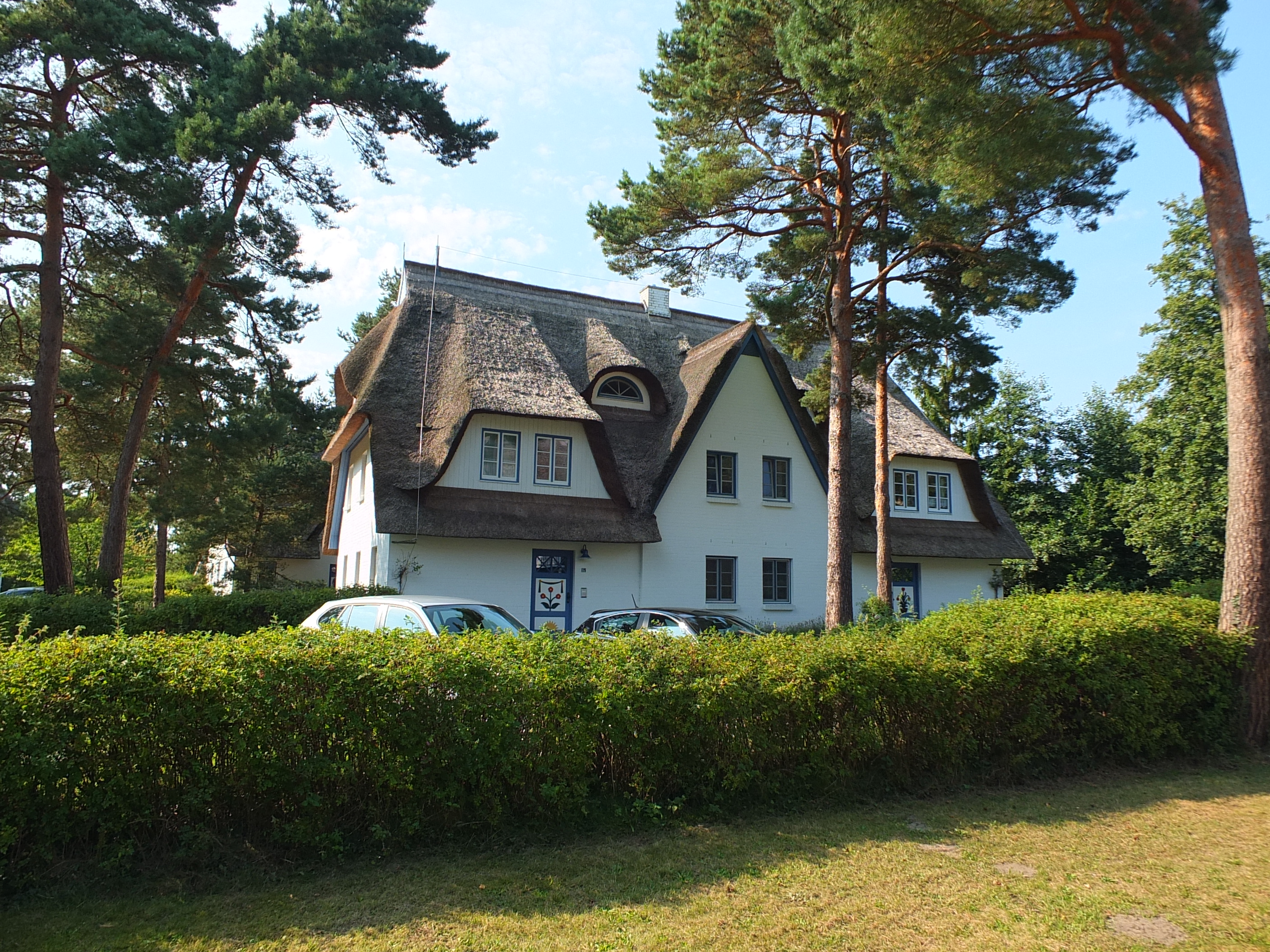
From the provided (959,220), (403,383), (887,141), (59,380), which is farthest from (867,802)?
(59,380)

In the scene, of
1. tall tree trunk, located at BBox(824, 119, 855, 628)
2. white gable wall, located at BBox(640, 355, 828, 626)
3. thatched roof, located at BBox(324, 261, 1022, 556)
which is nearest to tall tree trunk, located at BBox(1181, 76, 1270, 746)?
tall tree trunk, located at BBox(824, 119, 855, 628)

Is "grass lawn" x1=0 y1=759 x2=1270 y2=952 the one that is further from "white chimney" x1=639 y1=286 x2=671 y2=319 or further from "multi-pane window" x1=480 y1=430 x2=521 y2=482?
"white chimney" x1=639 y1=286 x2=671 y2=319

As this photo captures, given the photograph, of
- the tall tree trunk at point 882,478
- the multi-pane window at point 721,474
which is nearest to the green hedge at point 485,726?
the tall tree trunk at point 882,478

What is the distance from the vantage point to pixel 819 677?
673cm

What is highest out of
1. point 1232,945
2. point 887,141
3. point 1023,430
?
point 887,141

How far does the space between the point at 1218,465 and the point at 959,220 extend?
15.7 metres

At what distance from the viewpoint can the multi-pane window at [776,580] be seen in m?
21.5

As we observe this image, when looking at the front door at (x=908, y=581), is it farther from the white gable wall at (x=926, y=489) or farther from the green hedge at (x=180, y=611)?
the green hedge at (x=180, y=611)

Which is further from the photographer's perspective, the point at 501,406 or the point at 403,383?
the point at 403,383

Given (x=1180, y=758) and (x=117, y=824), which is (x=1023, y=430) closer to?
(x=1180, y=758)

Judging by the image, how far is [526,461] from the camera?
745 inches

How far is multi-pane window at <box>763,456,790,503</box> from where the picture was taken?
72.0ft

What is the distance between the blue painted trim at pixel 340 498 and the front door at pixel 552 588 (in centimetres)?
679

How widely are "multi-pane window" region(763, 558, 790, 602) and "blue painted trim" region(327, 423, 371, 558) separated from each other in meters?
11.7
